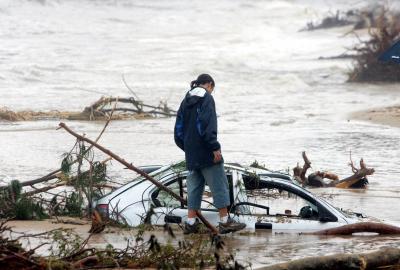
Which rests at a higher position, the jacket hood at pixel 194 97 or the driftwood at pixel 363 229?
the jacket hood at pixel 194 97

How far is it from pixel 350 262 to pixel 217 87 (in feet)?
92.3

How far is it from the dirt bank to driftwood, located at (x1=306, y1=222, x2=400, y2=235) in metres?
13.7

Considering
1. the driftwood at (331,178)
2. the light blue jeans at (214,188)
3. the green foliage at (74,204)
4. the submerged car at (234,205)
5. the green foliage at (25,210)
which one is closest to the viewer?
the light blue jeans at (214,188)

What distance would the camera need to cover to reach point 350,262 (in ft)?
25.6

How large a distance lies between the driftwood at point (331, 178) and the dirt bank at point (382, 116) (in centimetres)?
886

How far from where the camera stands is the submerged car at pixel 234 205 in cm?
1071

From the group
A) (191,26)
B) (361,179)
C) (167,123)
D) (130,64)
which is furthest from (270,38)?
(361,179)

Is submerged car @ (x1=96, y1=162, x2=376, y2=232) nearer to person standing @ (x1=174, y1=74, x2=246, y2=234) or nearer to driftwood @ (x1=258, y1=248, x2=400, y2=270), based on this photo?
person standing @ (x1=174, y1=74, x2=246, y2=234)

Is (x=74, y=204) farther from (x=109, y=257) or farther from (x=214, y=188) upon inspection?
(x=109, y=257)

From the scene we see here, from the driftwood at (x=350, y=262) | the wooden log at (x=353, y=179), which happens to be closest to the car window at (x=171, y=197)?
the driftwood at (x=350, y=262)

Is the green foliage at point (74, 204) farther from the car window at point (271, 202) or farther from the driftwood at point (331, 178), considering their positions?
the driftwood at point (331, 178)

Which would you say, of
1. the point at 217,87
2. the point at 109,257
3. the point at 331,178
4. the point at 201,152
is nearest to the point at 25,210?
the point at 201,152

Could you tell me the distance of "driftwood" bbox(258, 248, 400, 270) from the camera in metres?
7.70

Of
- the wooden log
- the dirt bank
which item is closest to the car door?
the wooden log
